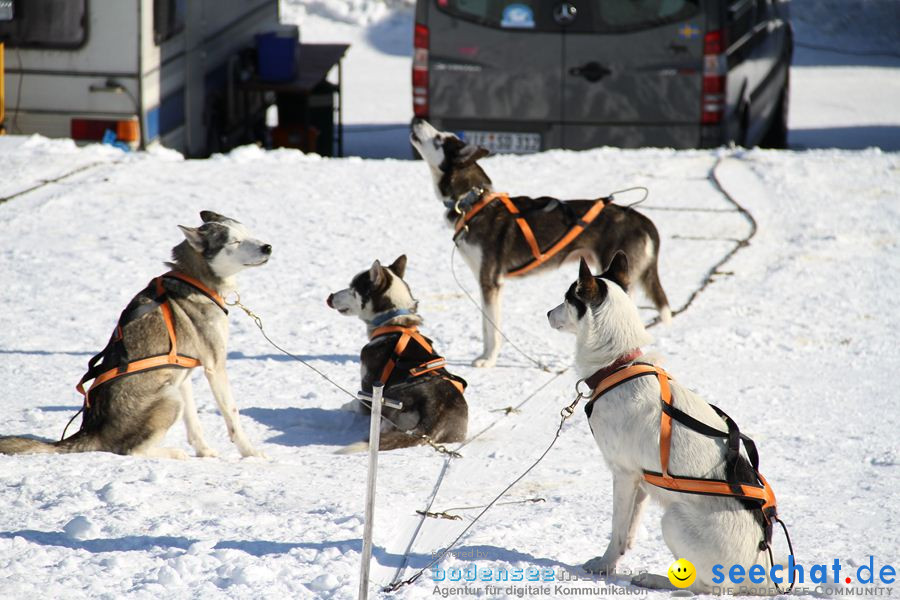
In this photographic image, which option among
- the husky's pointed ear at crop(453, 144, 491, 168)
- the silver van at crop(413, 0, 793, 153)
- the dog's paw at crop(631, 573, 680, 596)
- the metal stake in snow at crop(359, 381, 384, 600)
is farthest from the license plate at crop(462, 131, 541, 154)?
the metal stake in snow at crop(359, 381, 384, 600)

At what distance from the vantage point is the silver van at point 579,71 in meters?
9.92

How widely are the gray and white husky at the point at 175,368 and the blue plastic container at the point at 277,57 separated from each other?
7676mm

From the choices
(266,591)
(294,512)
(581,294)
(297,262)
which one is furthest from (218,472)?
(297,262)

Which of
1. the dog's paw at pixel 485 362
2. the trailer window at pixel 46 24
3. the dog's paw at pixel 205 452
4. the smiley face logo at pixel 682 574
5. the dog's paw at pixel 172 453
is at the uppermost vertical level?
the trailer window at pixel 46 24

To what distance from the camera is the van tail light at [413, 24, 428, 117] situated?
10.2 meters

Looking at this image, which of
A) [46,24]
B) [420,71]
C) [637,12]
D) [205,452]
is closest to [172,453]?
[205,452]

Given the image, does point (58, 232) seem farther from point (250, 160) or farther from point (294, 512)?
point (294, 512)

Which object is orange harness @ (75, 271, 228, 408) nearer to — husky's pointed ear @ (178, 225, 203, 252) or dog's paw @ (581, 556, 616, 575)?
husky's pointed ear @ (178, 225, 203, 252)

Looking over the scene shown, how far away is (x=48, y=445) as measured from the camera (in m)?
4.50

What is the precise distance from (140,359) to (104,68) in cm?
566

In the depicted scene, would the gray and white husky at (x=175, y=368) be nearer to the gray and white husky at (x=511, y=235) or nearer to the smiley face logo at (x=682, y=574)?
the gray and white husky at (x=511, y=235)

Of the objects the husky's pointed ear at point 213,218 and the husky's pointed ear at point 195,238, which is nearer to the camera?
the husky's pointed ear at point 195,238

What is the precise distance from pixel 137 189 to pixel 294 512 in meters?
5.99

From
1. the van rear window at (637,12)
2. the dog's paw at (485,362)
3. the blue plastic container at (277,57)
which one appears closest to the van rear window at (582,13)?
the van rear window at (637,12)
